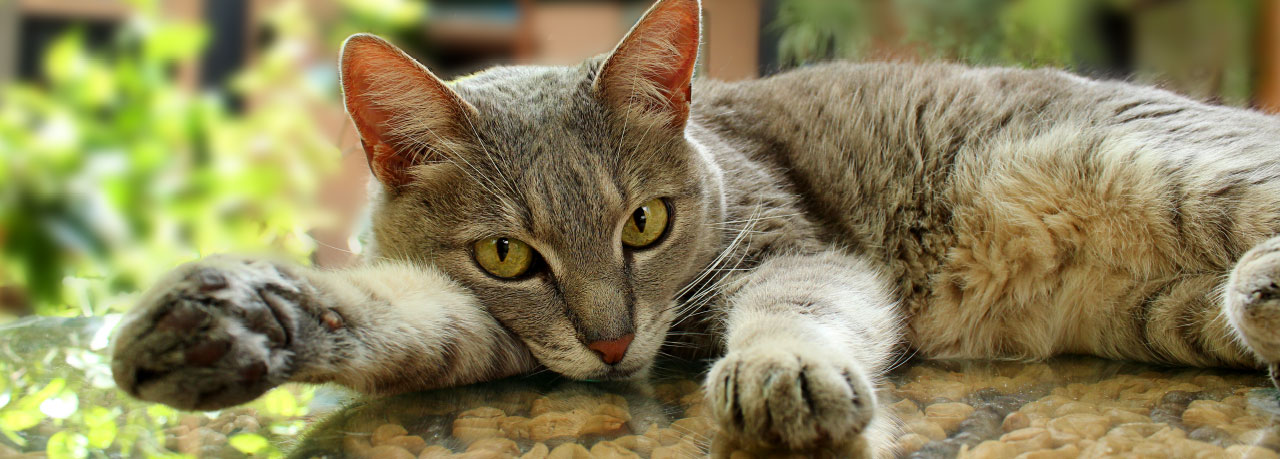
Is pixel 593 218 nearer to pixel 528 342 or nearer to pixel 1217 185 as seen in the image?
pixel 528 342

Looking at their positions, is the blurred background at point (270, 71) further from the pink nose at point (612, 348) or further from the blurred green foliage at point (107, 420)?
the pink nose at point (612, 348)

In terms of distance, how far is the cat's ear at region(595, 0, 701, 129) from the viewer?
5.25 ft

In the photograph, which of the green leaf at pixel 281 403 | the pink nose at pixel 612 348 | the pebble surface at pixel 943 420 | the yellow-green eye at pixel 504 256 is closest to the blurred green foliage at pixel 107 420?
the green leaf at pixel 281 403

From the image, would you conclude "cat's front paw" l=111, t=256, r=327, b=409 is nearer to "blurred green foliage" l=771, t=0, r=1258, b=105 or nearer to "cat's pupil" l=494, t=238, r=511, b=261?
"cat's pupil" l=494, t=238, r=511, b=261

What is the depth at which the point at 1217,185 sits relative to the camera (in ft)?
5.07

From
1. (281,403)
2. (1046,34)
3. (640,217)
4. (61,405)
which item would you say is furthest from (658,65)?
(1046,34)

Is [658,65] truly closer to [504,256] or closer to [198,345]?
[504,256]

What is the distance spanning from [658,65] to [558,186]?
13.6 inches

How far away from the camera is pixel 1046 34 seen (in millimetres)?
3113

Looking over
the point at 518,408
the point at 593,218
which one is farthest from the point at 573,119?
the point at 518,408

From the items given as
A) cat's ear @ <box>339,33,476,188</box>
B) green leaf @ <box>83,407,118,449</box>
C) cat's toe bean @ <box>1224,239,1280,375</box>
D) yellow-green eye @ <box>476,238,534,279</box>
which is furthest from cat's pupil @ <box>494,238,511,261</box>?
cat's toe bean @ <box>1224,239,1280,375</box>

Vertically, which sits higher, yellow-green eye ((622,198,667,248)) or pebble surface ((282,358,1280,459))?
yellow-green eye ((622,198,667,248))

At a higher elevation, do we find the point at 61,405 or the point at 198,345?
the point at 198,345

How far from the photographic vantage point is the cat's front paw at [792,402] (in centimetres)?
109
